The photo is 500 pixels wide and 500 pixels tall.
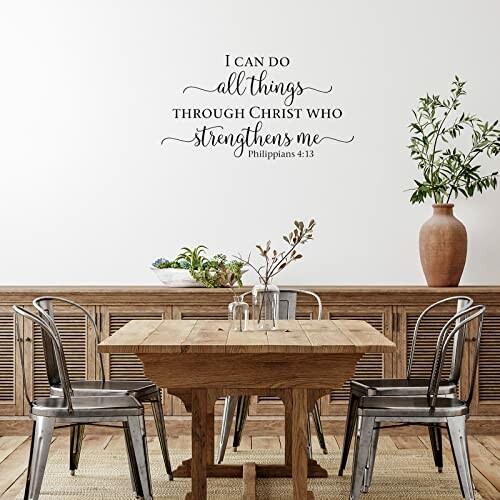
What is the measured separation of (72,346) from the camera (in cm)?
505

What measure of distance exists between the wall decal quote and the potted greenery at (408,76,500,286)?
1.50ft

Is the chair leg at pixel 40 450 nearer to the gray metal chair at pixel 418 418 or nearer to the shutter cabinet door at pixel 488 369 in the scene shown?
A: the gray metal chair at pixel 418 418

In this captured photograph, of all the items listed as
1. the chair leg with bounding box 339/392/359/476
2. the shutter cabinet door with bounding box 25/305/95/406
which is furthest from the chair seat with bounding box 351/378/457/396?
the shutter cabinet door with bounding box 25/305/95/406

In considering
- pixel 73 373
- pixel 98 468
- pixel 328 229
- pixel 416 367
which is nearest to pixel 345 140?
pixel 328 229

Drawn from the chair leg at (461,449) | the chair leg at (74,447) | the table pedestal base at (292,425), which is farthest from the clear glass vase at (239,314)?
the chair leg at (74,447)

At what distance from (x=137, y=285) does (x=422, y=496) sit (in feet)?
7.23

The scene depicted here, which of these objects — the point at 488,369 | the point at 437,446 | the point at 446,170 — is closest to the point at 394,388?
the point at 437,446

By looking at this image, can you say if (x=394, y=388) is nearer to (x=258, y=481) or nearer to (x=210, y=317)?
(x=258, y=481)

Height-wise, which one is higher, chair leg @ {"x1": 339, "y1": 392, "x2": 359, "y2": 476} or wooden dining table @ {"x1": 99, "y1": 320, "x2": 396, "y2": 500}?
wooden dining table @ {"x1": 99, "y1": 320, "x2": 396, "y2": 500}

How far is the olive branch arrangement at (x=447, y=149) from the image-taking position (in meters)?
5.26

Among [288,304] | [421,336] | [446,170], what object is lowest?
[421,336]

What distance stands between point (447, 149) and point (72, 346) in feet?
7.68

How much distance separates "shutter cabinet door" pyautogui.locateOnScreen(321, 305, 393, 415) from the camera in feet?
16.6

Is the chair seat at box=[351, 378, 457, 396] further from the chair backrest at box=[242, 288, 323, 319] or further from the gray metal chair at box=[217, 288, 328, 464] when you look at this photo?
the chair backrest at box=[242, 288, 323, 319]
